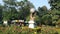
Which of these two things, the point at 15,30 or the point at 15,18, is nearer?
the point at 15,30

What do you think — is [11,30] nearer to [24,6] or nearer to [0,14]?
[24,6]

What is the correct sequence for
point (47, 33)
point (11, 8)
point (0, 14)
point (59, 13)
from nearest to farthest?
point (47, 33) → point (59, 13) → point (11, 8) → point (0, 14)

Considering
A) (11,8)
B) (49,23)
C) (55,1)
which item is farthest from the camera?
(11,8)

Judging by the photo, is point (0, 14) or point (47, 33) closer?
point (47, 33)

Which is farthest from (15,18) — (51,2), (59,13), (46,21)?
(59,13)

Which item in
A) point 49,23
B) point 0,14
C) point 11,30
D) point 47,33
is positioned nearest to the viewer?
point 47,33

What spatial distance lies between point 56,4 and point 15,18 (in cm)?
2188

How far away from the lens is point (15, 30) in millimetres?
11914

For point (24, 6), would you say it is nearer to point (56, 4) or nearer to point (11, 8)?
point (11, 8)

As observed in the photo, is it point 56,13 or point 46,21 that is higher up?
point 56,13

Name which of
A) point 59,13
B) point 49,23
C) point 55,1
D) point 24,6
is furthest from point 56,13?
point 24,6

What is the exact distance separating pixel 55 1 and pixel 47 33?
29223 mm

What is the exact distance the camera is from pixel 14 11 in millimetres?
56156

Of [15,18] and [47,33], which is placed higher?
[47,33]
